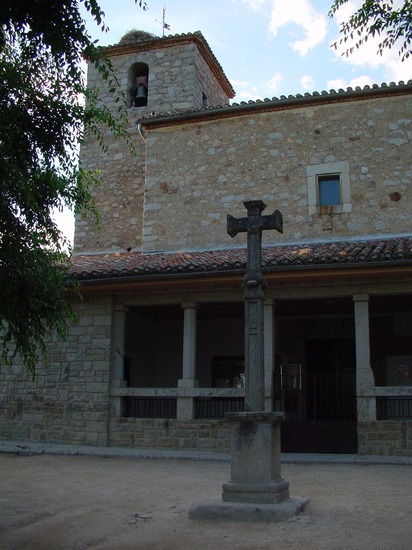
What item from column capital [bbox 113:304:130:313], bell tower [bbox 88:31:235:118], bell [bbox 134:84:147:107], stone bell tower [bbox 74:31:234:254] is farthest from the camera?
bell [bbox 134:84:147:107]

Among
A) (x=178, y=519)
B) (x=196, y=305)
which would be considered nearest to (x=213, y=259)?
(x=196, y=305)

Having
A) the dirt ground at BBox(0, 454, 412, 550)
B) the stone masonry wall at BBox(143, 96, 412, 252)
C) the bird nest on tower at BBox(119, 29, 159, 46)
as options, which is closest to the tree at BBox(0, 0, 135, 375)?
the dirt ground at BBox(0, 454, 412, 550)

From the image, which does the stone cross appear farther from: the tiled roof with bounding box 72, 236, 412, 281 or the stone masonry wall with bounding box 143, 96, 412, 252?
the stone masonry wall with bounding box 143, 96, 412, 252

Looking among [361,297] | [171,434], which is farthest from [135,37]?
[171,434]

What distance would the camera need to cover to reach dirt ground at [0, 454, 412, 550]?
4871 mm

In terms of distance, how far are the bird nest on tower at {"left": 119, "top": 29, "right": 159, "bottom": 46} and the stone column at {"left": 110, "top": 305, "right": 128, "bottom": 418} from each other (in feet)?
33.1

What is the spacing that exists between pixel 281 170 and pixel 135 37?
26.7ft

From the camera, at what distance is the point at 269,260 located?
35.7 feet

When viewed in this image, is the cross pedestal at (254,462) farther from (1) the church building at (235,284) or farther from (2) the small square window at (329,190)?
(2) the small square window at (329,190)

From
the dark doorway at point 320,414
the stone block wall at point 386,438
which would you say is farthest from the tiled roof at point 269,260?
the stone block wall at point 386,438

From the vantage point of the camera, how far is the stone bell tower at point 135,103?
675 inches

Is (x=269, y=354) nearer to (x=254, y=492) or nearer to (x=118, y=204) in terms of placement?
(x=254, y=492)

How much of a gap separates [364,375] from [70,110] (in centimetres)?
667

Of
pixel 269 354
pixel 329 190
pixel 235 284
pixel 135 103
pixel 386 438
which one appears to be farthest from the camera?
pixel 135 103
